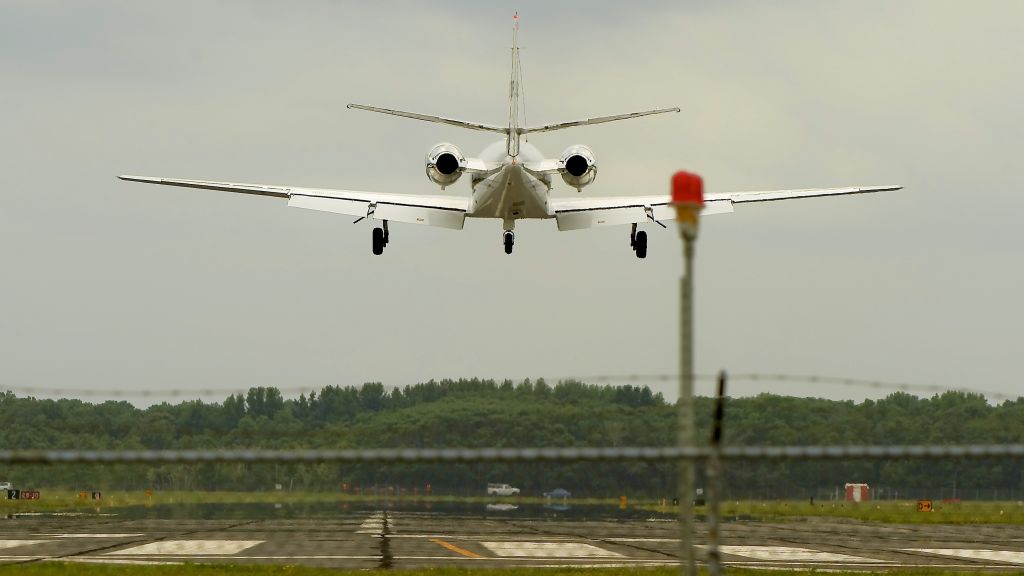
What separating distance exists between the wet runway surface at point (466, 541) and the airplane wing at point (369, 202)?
14876mm

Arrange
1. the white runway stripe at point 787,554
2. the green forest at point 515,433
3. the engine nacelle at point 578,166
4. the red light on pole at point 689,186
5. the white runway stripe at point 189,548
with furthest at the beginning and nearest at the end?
the engine nacelle at point 578,166, the white runway stripe at point 787,554, the white runway stripe at point 189,548, the green forest at point 515,433, the red light on pole at point 689,186

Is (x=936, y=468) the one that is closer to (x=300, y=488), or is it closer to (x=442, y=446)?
(x=442, y=446)

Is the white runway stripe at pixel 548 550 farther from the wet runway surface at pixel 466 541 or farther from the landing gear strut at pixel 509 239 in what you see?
the landing gear strut at pixel 509 239

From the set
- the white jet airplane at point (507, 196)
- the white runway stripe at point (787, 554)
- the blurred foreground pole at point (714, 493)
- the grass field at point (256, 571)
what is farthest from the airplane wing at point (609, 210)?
the blurred foreground pole at point (714, 493)

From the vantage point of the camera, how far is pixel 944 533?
5384 cm

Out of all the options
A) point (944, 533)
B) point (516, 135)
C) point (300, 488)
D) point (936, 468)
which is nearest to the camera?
point (936, 468)

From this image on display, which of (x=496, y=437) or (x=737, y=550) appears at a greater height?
(x=496, y=437)

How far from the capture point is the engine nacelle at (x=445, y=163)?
202 feet

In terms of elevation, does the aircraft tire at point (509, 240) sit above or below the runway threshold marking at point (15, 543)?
above

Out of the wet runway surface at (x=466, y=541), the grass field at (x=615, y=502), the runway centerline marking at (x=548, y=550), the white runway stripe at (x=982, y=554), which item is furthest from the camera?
the white runway stripe at (x=982, y=554)

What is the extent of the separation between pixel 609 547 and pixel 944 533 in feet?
63.9

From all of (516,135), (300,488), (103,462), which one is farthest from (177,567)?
(516,135)

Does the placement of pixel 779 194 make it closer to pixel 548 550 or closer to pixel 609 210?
pixel 609 210

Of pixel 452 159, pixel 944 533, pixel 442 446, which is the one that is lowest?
pixel 944 533
